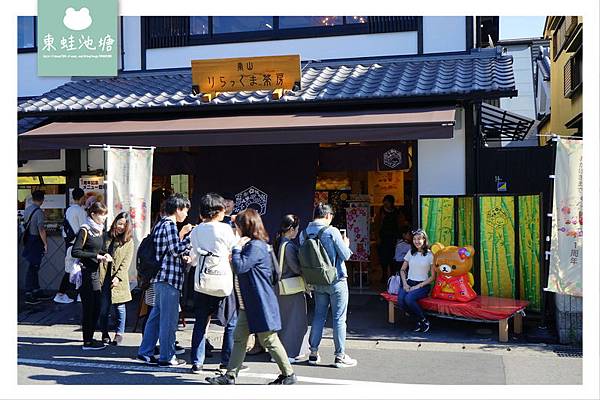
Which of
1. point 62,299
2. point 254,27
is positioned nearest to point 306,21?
point 254,27

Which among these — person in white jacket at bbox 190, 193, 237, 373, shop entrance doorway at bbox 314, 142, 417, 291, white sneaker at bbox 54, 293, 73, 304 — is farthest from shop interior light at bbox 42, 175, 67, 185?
person in white jacket at bbox 190, 193, 237, 373

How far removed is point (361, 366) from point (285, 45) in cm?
605

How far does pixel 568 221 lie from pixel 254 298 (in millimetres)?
3611

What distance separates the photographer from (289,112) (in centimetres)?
919

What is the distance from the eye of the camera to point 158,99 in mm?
9680

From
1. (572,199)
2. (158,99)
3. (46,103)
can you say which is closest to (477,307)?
(572,199)

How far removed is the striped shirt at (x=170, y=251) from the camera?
6527mm

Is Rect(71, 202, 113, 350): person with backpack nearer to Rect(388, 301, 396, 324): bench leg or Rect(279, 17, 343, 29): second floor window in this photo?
Rect(388, 301, 396, 324): bench leg

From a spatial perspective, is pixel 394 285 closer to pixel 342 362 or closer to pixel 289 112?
pixel 342 362

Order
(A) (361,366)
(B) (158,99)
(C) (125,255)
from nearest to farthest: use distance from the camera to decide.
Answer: (A) (361,366), (C) (125,255), (B) (158,99)

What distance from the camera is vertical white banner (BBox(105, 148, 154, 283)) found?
7547 millimetres

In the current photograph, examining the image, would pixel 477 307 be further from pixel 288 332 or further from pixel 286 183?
pixel 286 183

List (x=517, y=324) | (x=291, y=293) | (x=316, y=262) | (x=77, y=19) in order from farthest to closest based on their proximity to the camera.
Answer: (x=77, y=19) → (x=517, y=324) → (x=291, y=293) → (x=316, y=262)

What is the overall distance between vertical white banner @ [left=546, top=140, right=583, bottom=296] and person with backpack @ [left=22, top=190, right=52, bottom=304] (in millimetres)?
7618
